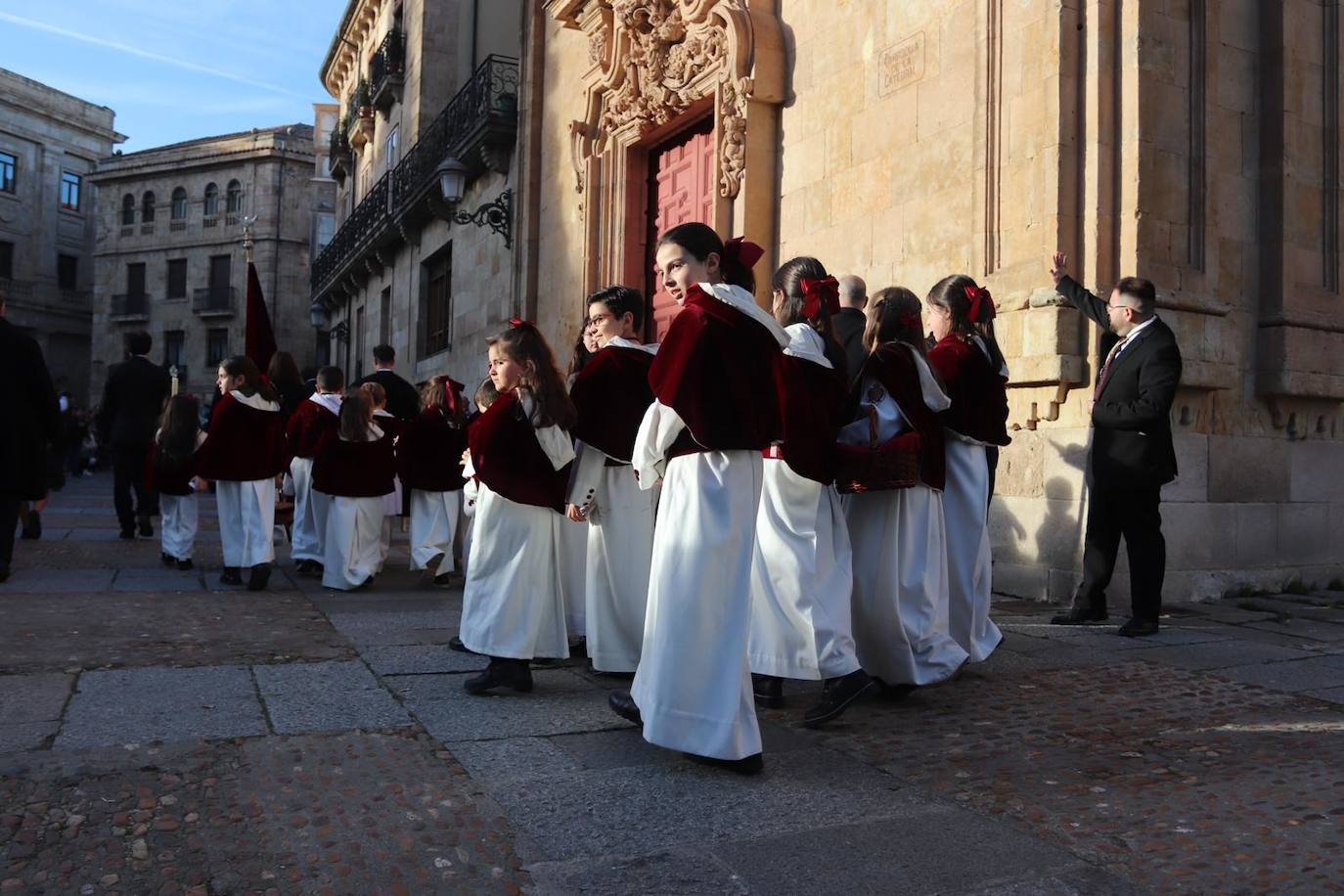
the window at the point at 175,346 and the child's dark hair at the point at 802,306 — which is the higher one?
the window at the point at 175,346

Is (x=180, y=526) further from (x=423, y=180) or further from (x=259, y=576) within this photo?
(x=423, y=180)

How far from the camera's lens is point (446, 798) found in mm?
3166

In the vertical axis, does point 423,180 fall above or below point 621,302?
above

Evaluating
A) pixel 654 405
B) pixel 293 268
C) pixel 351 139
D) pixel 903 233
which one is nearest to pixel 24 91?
pixel 293 268

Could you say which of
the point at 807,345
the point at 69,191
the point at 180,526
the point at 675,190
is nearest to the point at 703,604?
the point at 807,345

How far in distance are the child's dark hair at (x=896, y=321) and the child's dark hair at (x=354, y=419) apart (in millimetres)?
4965

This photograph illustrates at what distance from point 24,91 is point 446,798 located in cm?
5528

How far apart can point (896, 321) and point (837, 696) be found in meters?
1.58

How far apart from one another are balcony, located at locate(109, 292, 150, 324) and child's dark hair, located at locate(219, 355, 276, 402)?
4520 centimetres

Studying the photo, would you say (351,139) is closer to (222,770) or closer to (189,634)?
(189,634)

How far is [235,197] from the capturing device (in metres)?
47.8

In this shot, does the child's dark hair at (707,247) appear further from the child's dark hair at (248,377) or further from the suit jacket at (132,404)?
the suit jacket at (132,404)

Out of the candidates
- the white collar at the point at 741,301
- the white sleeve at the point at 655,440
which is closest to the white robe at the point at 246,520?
the white sleeve at the point at 655,440

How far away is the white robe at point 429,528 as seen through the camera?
865 centimetres
